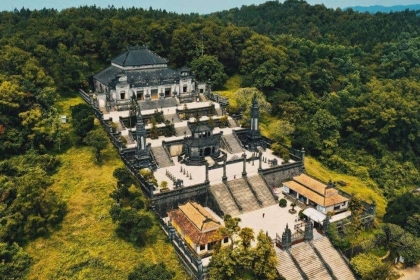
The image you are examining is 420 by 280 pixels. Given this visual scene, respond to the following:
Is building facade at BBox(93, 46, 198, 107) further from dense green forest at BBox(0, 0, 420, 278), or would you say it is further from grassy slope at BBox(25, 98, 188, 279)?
grassy slope at BBox(25, 98, 188, 279)

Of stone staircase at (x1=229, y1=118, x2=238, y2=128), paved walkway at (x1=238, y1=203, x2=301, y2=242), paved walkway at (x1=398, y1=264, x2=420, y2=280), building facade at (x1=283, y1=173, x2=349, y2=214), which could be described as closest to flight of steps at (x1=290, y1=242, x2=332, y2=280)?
paved walkway at (x1=238, y1=203, x2=301, y2=242)

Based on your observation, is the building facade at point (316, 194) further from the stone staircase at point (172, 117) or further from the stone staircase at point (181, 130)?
the stone staircase at point (172, 117)

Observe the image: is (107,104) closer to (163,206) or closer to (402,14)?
(163,206)

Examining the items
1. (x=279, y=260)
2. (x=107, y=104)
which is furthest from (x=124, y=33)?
(x=279, y=260)

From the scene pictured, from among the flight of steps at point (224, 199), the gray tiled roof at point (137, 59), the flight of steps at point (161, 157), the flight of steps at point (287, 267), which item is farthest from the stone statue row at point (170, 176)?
the gray tiled roof at point (137, 59)

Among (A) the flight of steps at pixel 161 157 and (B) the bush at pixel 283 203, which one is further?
(A) the flight of steps at pixel 161 157

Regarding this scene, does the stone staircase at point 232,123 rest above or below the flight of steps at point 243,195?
above
